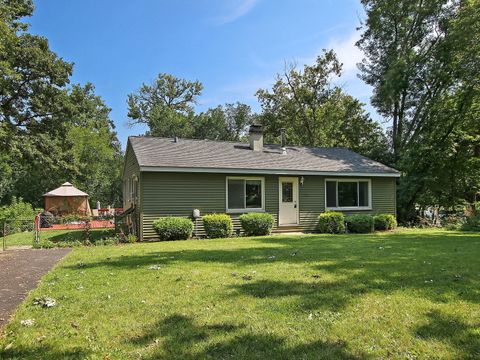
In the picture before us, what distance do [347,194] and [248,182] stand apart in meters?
4.88

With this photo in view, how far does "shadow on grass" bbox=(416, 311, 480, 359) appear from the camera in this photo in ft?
10.3

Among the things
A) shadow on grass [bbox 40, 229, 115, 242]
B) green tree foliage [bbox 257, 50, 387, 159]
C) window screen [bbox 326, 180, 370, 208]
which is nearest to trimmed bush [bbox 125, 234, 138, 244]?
shadow on grass [bbox 40, 229, 115, 242]

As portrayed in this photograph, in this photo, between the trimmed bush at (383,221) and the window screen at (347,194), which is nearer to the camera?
the trimmed bush at (383,221)

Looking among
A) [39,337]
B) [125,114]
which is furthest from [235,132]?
[39,337]

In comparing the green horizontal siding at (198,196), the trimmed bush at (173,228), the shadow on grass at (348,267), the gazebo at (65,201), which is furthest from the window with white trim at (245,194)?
A: the gazebo at (65,201)

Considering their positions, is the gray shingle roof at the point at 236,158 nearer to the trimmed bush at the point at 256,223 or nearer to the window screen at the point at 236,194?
the window screen at the point at 236,194

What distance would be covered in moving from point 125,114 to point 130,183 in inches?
1136

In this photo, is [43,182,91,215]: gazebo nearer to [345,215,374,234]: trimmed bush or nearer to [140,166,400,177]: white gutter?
[140,166,400,177]: white gutter

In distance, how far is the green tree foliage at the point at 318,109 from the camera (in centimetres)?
3002

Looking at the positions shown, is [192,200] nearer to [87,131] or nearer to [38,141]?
[38,141]

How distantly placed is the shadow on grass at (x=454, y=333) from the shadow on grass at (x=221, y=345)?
0.88 m

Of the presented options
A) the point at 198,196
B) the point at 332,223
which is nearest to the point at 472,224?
the point at 332,223

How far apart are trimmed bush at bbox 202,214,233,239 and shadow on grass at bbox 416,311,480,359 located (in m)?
9.99

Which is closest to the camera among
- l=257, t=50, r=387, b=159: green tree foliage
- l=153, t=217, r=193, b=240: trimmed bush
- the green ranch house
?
l=153, t=217, r=193, b=240: trimmed bush
